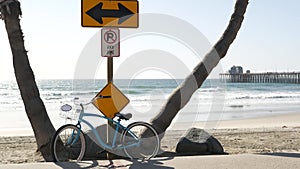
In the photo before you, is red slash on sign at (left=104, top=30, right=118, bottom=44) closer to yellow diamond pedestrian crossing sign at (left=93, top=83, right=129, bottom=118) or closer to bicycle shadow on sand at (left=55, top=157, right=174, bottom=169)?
yellow diamond pedestrian crossing sign at (left=93, top=83, right=129, bottom=118)

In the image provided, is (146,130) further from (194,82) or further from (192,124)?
(192,124)

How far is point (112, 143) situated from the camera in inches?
275

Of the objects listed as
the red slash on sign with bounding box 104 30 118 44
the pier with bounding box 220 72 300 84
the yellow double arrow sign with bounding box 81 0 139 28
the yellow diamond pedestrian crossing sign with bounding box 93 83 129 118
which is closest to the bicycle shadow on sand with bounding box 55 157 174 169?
the yellow diamond pedestrian crossing sign with bounding box 93 83 129 118

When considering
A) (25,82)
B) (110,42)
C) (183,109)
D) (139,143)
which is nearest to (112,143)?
(139,143)

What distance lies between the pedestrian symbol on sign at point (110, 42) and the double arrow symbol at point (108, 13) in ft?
0.53

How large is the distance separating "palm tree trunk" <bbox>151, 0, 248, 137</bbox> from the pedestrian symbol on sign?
91.5 inches

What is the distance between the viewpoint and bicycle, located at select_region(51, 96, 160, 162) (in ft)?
21.7

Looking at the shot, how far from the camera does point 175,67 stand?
9367 mm

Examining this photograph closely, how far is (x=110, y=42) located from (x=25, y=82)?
2.02 m

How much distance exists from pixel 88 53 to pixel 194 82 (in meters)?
2.60

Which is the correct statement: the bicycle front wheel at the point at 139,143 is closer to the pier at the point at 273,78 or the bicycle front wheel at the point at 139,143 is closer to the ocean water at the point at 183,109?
the ocean water at the point at 183,109

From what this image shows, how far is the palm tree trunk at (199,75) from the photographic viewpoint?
8.87 metres

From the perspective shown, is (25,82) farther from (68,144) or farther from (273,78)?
(273,78)

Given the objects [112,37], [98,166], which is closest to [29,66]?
[112,37]
